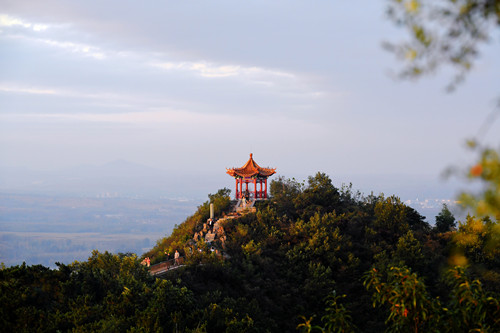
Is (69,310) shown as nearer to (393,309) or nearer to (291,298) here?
(291,298)

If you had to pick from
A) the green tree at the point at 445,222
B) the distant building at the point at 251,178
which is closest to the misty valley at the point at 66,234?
the distant building at the point at 251,178

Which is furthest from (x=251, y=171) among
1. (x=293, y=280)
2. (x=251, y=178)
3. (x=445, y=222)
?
(x=445, y=222)

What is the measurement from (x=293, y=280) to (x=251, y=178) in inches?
427

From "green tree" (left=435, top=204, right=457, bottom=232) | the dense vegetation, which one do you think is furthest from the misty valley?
"green tree" (left=435, top=204, right=457, bottom=232)

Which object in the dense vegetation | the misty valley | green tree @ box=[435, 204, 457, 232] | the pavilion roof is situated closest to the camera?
the dense vegetation

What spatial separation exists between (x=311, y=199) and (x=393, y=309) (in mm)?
26359

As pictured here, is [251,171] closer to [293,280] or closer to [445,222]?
[293,280]

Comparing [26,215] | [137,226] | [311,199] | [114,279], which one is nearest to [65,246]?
[137,226]

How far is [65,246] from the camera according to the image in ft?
471

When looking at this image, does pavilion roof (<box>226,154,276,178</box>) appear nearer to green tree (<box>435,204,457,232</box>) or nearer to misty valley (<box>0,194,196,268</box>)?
green tree (<box>435,204,457,232</box>)

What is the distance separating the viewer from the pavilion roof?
34.8 m

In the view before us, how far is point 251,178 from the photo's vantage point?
35.0 metres

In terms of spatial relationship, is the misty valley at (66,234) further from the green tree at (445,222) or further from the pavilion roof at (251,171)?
the green tree at (445,222)

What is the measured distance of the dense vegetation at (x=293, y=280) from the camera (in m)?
8.88
